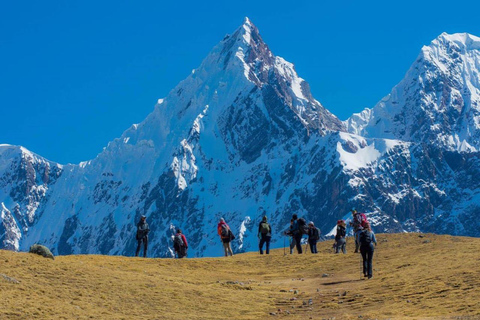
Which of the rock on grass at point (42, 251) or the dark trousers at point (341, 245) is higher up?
the dark trousers at point (341, 245)

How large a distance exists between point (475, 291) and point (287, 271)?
14719 mm

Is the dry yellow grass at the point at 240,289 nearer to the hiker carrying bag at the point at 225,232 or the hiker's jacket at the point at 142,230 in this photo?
the hiker's jacket at the point at 142,230

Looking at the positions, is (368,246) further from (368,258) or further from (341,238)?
(341,238)

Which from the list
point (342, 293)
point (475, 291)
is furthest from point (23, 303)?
point (475, 291)

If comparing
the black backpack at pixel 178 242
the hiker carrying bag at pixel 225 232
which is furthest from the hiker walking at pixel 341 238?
the black backpack at pixel 178 242

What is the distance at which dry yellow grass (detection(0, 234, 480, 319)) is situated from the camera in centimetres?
3497

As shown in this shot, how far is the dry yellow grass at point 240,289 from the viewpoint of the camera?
Result: 115ft

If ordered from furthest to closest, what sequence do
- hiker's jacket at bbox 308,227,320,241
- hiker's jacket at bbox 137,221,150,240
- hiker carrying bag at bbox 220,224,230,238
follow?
hiker carrying bag at bbox 220,224,230,238 → hiker's jacket at bbox 308,227,320,241 → hiker's jacket at bbox 137,221,150,240

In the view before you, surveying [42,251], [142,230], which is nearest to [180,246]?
[142,230]

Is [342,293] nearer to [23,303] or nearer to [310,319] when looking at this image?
[310,319]

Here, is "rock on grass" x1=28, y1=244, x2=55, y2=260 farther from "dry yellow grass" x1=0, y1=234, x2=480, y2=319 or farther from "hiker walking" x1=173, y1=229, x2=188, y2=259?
"hiker walking" x1=173, y1=229, x2=188, y2=259

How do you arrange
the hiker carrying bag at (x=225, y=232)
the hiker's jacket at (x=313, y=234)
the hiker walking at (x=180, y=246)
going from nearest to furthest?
the hiker walking at (x=180, y=246) < the hiker's jacket at (x=313, y=234) < the hiker carrying bag at (x=225, y=232)

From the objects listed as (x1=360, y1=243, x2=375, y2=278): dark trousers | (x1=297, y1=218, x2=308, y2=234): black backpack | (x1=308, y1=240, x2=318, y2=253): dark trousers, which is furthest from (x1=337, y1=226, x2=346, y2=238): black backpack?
(x1=360, y1=243, x2=375, y2=278): dark trousers

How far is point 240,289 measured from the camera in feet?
139
